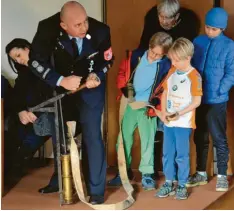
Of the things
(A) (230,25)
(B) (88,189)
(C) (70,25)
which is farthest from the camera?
(A) (230,25)

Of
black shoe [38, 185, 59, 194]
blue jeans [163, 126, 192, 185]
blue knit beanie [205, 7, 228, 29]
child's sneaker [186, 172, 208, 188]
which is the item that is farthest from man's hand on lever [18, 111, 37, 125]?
blue knit beanie [205, 7, 228, 29]

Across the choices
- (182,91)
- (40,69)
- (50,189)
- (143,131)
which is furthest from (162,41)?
(50,189)

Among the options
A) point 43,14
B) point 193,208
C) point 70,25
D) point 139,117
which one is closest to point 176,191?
point 193,208

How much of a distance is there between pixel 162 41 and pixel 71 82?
0.54m

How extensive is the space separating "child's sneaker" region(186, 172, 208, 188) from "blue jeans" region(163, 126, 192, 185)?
0.61 ft

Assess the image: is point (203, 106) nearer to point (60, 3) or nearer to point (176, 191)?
point (176, 191)

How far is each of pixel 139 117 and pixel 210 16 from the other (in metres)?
0.65

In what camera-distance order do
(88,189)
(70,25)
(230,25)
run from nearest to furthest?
(70,25) < (88,189) < (230,25)

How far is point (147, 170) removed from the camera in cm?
340

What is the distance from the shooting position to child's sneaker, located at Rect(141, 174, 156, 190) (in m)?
3.39

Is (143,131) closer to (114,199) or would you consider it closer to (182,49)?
(114,199)

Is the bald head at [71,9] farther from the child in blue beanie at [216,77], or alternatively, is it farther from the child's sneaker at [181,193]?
the child's sneaker at [181,193]

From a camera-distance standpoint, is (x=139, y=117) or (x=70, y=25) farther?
(x=139, y=117)

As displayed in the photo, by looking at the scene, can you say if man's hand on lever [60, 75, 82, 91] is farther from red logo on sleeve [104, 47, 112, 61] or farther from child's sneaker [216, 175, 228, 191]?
child's sneaker [216, 175, 228, 191]
